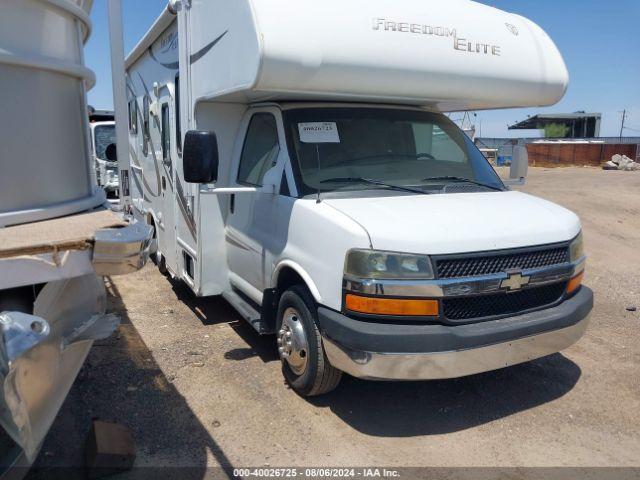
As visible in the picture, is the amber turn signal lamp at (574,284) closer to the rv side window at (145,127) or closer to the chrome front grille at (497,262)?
the chrome front grille at (497,262)

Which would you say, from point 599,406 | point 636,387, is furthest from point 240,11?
point 636,387

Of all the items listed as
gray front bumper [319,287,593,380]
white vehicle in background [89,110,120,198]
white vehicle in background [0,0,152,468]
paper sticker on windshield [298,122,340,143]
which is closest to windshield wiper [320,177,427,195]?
paper sticker on windshield [298,122,340,143]

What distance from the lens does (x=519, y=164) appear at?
205 inches

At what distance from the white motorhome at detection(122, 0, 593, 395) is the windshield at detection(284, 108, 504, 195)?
1 centimetres

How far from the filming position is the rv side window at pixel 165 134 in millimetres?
5969

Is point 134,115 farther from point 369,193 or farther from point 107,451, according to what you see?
point 107,451

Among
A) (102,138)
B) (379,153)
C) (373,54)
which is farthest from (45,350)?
(102,138)

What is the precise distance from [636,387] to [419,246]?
243 centimetres

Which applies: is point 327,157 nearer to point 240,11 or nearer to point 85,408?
point 240,11

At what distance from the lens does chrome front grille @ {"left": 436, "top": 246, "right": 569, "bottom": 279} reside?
3.28 metres

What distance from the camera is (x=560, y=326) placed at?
367 centimetres

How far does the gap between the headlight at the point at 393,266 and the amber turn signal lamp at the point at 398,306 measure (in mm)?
140

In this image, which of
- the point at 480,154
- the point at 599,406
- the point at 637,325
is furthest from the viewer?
the point at 637,325

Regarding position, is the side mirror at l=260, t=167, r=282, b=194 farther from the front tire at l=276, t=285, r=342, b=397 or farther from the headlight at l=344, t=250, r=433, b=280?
the headlight at l=344, t=250, r=433, b=280
